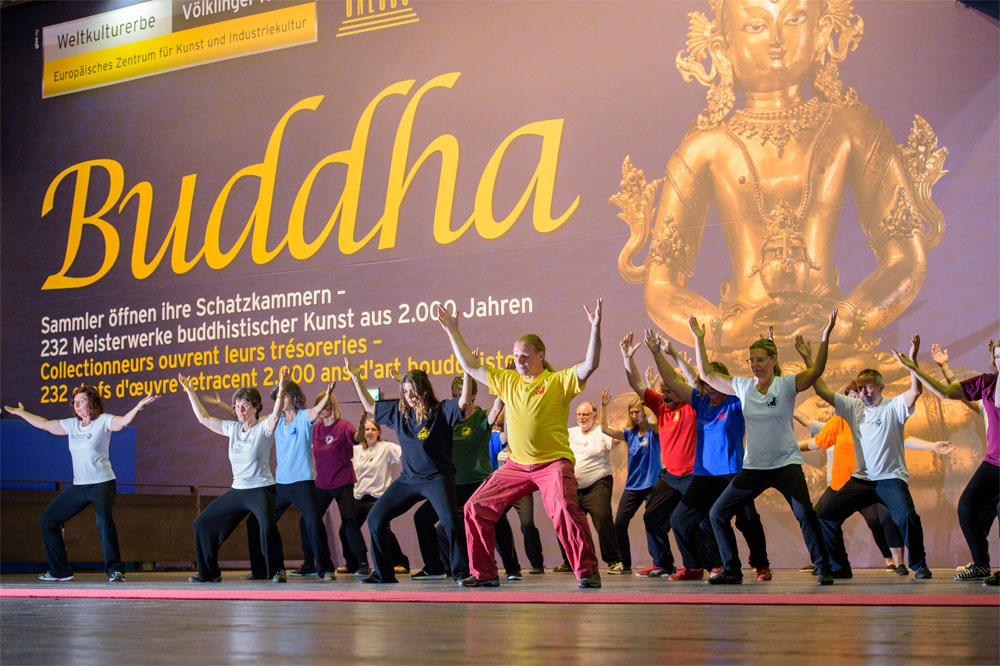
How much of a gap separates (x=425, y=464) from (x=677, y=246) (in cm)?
431

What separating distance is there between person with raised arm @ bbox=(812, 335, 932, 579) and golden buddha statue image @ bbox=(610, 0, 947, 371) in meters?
2.65

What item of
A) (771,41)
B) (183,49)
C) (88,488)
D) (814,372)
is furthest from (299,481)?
(183,49)

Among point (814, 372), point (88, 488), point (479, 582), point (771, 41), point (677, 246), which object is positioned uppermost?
point (771, 41)

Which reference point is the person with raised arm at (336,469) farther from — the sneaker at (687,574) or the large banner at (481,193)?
the sneaker at (687,574)

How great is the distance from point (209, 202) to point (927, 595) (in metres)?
9.72

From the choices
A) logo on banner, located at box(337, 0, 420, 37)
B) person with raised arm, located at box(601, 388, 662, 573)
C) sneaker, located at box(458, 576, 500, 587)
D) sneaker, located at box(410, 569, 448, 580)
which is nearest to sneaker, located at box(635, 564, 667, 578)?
person with raised arm, located at box(601, 388, 662, 573)

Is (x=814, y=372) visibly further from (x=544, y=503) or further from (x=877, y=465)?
(x=544, y=503)

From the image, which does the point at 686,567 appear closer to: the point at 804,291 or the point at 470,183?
the point at 804,291

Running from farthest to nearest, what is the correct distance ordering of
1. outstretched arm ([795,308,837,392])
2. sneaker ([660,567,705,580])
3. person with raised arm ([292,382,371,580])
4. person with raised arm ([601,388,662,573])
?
person with raised arm ([292,382,371,580]) < person with raised arm ([601,388,662,573]) < sneaker ([660,567,705,580]) < outstretched arm ([795,308,837,392])

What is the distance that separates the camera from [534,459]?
631cm

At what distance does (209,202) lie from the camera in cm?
1300

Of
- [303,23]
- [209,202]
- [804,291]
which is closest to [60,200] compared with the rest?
[209,202]

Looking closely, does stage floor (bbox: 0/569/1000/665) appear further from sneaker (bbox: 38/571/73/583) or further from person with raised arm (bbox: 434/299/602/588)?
sneaker (bbox: 38/571/73/583)

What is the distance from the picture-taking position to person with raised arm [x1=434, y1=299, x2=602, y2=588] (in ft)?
20.4
